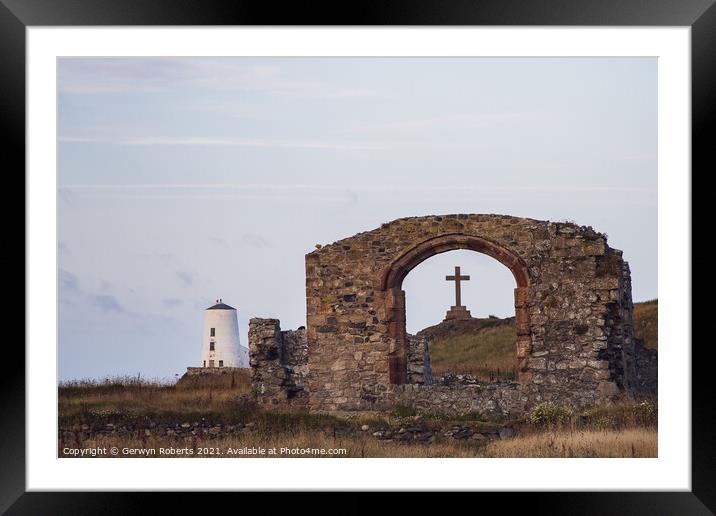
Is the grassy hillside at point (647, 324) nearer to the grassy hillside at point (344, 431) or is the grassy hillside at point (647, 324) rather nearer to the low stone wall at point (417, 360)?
the low stone wall at point (417, 360)

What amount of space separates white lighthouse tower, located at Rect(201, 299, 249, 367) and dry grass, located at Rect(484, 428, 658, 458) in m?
16.5

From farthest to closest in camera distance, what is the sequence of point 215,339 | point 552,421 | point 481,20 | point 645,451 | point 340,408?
point 215,339 < point 340,408 < point 552,421 < point 645,451 < point 481,20

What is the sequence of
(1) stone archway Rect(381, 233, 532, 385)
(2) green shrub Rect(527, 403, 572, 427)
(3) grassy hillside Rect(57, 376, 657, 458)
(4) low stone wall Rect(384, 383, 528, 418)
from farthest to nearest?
(1) stone archway Rect(381, 233, 532, 385)
(4) low stone wall Rect(384, 383, 528, 418)
(2) green shrub Rect(527, 403, 572, 427)
(3) grassy hillside Rect(57, 376, 657, 458)

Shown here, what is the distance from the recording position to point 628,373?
21703 mm

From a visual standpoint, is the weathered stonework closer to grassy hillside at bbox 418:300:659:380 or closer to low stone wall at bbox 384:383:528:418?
low stone wall at bbox 384:383:528:418

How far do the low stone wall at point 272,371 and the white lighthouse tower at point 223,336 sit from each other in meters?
11.4

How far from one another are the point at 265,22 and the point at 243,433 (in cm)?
931

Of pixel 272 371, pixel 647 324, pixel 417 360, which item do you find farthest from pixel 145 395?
pixel 647 324

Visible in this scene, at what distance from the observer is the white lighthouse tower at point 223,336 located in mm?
34562

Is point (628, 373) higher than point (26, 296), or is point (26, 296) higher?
point (26, 296)

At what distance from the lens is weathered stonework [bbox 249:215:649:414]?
68.7ft

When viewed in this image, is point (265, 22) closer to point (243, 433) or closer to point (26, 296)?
point (26, 296)

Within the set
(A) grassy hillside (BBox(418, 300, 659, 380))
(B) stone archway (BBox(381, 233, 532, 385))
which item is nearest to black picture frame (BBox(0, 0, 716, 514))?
(B) stone archway (BBox(381, 233, 532, 385))

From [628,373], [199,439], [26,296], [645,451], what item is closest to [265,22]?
[26,296]
